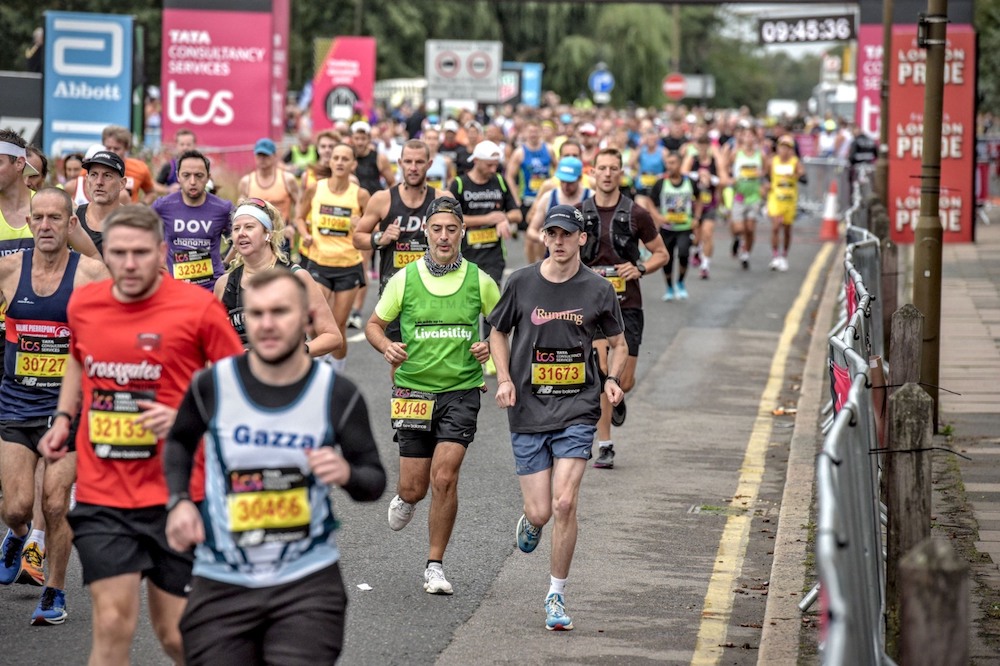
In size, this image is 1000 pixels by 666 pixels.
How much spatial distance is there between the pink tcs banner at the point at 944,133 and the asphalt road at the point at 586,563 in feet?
20.0

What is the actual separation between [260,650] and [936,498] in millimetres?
5641

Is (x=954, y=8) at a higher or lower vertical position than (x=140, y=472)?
higher

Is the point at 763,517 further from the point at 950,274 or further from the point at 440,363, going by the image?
the point at 950,274

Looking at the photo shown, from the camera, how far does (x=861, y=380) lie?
258 inches

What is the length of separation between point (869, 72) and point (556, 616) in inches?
910

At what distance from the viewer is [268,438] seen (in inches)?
196

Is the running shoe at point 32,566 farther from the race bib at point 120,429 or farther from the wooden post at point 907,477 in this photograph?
the wooden post at point 907,477

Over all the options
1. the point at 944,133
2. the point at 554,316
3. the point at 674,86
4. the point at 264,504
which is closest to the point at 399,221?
the point at 554,316

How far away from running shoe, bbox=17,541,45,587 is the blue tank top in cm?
83

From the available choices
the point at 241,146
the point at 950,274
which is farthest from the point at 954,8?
the point at 241,146

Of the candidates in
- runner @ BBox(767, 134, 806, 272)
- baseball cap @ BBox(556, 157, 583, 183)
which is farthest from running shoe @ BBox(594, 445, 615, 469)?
runner @ BBox(767, 134, 806, 272)

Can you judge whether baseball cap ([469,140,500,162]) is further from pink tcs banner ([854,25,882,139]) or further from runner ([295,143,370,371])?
pink tcs banner ([854,25,882,139])

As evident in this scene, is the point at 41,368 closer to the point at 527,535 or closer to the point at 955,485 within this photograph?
the point at 527,535

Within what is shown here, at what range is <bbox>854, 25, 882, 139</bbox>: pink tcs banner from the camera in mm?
28641
